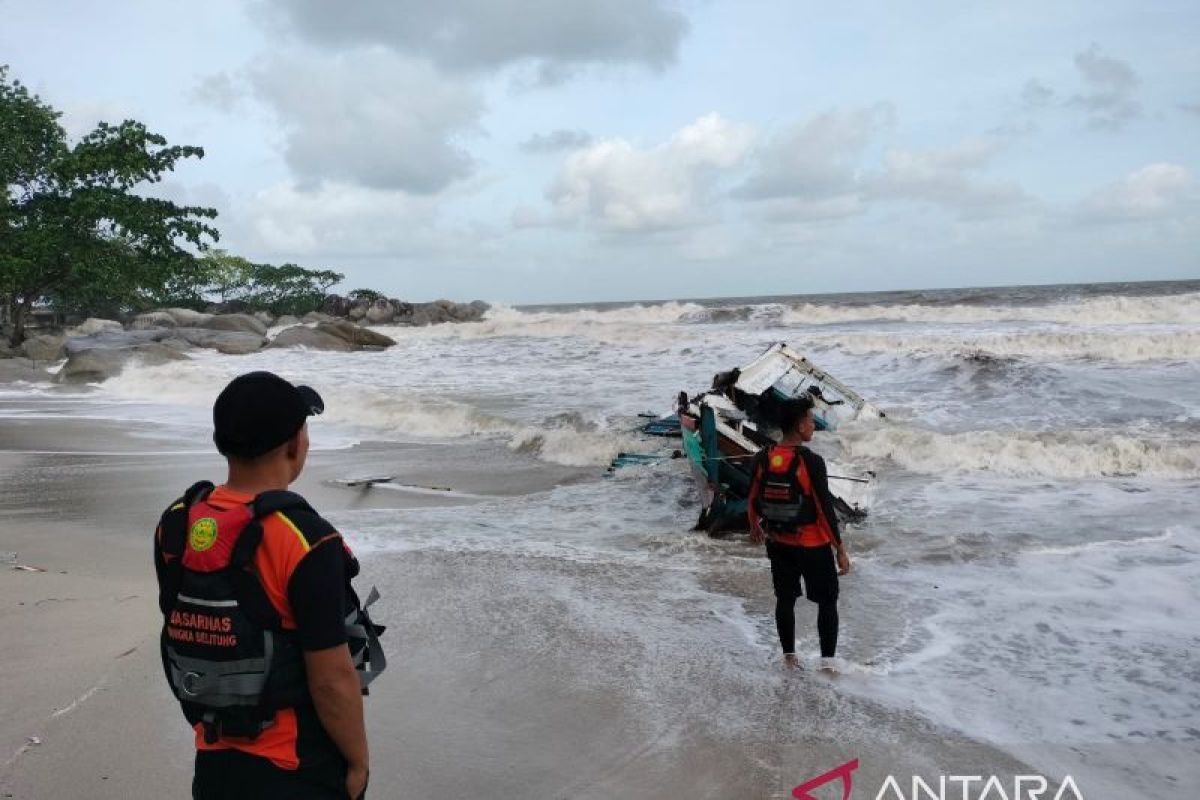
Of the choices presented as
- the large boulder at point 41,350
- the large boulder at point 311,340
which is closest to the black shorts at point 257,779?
the large boulder at point 41,350

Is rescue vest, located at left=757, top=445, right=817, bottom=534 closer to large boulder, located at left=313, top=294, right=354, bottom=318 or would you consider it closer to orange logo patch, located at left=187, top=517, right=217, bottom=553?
orange logo patch, located at left=187, top=517, right=217, bottom=553

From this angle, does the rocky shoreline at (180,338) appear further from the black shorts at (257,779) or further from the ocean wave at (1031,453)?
the black shorts at (257,779)

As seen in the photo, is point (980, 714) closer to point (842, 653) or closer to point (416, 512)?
point (842, 653)

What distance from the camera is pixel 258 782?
2.06 metres

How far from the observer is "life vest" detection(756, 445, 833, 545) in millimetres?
4949

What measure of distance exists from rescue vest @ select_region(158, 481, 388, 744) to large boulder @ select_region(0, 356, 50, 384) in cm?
2531

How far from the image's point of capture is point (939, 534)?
817 centimetres

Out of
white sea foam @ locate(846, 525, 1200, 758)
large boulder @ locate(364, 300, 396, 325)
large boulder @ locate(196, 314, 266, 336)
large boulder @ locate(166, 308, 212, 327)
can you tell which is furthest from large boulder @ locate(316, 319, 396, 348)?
white sea foam @ locate(846, 525, 1200, 758)

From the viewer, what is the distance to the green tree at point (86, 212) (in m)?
23.4

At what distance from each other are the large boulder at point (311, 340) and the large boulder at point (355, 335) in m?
0.38

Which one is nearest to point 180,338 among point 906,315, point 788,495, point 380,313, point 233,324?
point 233,324

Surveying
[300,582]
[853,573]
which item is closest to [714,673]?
[853,573]

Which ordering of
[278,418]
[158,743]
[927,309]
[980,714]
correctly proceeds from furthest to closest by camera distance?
[927,309] → [980,714] → [158,743] → [278,418]

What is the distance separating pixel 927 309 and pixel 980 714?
40.8 m
